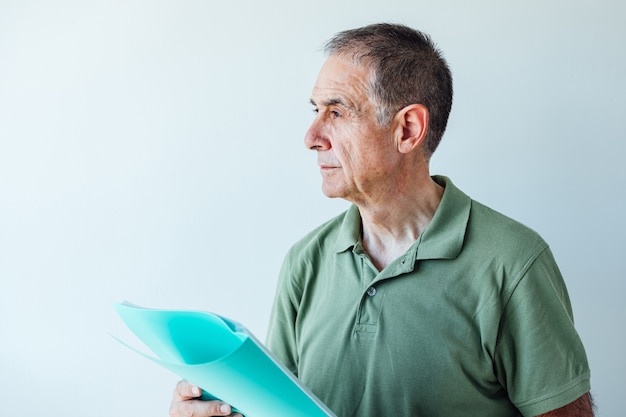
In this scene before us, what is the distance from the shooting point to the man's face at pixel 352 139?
1.31 metres

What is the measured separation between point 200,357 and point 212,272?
2.46ft

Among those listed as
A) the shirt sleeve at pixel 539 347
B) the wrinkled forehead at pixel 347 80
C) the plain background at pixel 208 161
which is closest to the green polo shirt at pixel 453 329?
the shirt sleeve at pixel 539 347

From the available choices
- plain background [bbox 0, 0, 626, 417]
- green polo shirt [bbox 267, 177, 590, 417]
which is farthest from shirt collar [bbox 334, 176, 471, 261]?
plain background [bbox 0, 0, 626, 417]

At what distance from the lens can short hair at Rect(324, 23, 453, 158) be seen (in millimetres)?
1295

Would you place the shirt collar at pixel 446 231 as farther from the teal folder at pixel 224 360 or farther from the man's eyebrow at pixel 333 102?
the teal folder at pixel 224 360

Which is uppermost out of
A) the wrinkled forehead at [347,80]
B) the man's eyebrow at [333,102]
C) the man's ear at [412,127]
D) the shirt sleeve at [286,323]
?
the wrinkled forehead at [347,80]

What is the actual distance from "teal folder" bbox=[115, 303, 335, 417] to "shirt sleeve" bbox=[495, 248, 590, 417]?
1.26 ft

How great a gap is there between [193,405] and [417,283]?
15.4 inches

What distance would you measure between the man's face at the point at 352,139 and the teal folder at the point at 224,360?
394mm

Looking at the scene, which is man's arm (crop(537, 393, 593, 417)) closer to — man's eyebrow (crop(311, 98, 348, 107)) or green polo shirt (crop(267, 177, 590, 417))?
green polo shirt (crop(267, 177, 590, 417))

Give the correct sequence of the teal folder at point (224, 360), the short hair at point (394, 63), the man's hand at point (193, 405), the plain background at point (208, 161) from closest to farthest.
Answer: the teal folder at point (224, 360), the man's hand at point (193, 405), the short hair at point (394, 63), the plain background at point (208, 161)

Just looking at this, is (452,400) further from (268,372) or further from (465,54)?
(465,54)

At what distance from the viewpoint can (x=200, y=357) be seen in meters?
1.05

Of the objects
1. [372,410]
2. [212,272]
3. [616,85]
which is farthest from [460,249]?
[212,272]
